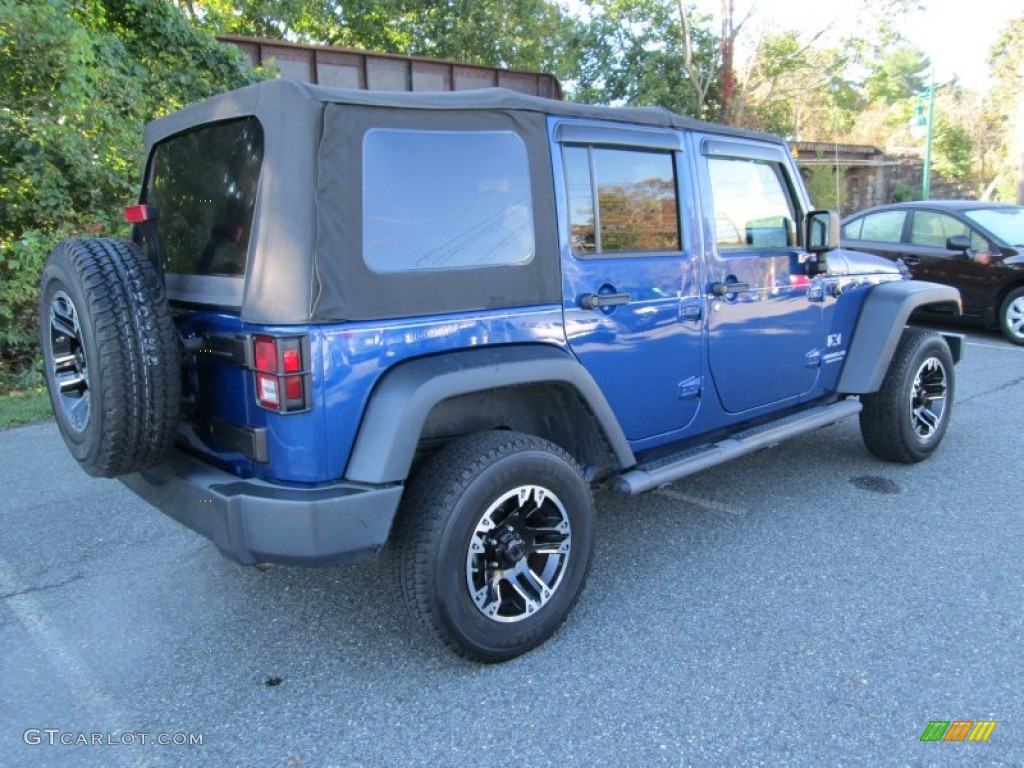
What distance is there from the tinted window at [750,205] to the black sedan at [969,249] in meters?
5.81

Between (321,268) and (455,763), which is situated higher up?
(321,268)

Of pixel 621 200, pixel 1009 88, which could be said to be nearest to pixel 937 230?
pixel 621 200

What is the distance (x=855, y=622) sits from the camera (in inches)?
116

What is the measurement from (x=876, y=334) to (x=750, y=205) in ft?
4.09

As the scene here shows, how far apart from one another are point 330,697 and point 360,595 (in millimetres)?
715

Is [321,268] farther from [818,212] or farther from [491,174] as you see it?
[818,212]

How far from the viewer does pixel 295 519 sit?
2309 millimetres

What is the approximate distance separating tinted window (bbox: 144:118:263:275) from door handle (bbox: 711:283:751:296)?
2.09 metres

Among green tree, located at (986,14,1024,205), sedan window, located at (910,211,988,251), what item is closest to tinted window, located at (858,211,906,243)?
sedan window, located at (910,211,988,251)

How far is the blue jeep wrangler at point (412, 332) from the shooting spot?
2365 millimetres

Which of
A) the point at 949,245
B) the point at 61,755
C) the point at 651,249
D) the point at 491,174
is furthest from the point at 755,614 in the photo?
the point at 949,245

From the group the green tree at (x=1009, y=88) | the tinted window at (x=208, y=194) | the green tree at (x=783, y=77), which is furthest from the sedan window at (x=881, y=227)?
the green tree at (x=1009, y=88)

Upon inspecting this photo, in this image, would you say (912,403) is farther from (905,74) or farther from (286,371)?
(905,74)

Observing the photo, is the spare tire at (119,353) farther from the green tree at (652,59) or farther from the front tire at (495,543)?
the green tree at (652,59)
